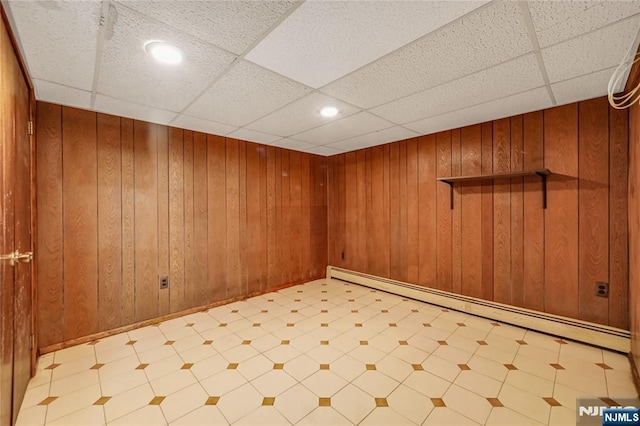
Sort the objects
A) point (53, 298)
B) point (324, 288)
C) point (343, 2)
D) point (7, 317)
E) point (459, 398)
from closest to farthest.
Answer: point (343, 2)
point (7, 317)
point (459, 398)
point (53, 298)
point (324, 288)

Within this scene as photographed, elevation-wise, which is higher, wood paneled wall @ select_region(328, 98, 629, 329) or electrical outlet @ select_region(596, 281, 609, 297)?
wood paneled wall @ select_region(328, 98, 629, 329)

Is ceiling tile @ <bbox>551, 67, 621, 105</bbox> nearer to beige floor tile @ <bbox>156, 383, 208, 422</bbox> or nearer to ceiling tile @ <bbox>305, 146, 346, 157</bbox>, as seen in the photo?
ceiling tile @ <bbox>305, 146, 346, 157</bbox>

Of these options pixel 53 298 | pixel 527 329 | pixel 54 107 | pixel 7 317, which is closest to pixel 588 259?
pixel 527 329

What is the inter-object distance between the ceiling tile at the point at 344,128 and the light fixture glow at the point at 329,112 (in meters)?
0.24

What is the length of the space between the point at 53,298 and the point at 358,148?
4.72m

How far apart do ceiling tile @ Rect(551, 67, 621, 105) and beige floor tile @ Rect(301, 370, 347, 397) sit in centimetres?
332

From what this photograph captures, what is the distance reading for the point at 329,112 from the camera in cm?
313

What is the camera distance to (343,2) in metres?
1.47

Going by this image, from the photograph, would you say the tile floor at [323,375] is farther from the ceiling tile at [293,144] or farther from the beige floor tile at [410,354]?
the ceiling tile at [293,144]

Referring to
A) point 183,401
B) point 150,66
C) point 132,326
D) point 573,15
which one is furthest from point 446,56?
point 132,326

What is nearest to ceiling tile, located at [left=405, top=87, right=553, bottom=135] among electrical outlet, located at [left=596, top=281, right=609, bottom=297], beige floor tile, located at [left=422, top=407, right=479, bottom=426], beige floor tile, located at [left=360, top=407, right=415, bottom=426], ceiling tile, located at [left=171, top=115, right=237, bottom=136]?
electrical outlet, located at [left=596, top=281, right=609, bottom=297]

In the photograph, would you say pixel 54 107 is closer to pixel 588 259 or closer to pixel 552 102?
pixel 552 102

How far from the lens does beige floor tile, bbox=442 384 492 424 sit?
6.32ft

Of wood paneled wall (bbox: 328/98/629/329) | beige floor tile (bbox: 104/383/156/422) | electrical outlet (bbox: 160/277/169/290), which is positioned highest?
wood paneled wall (bbox: 328/98/629/329)
